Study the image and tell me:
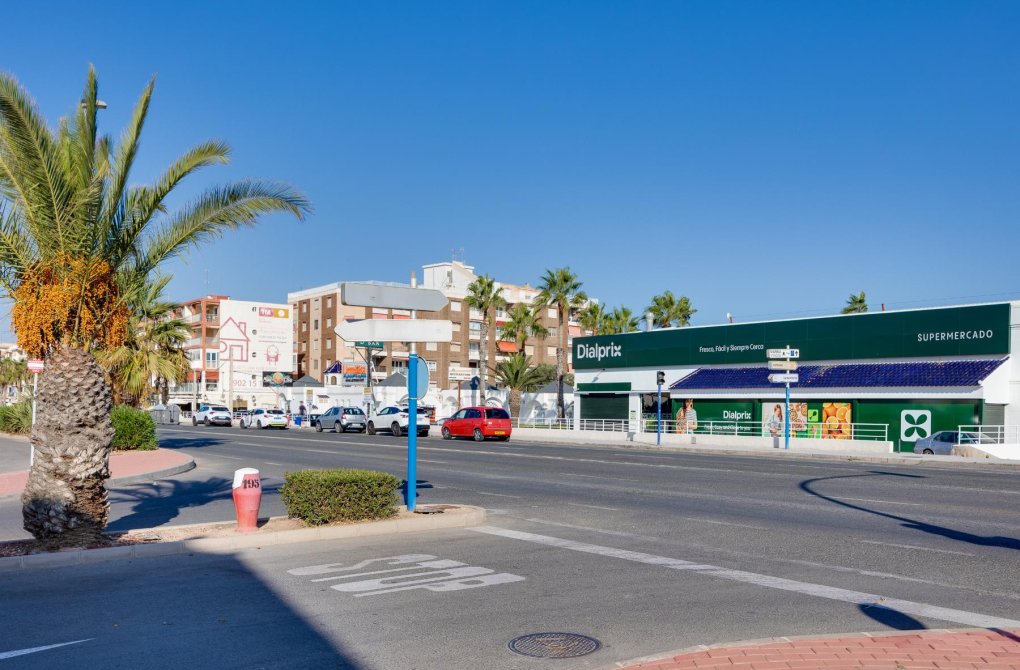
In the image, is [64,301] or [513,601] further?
[64,301]

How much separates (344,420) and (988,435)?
3233 cm

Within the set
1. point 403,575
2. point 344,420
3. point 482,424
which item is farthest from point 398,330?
point 344,420

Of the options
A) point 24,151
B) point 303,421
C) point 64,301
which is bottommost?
point 303,421

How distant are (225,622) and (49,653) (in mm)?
1323

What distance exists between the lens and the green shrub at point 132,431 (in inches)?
1143

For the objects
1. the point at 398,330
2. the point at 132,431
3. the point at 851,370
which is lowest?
the point at 132,431

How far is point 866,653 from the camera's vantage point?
606cm

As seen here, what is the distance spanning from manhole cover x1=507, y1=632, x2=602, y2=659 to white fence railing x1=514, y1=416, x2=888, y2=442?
31949 mm

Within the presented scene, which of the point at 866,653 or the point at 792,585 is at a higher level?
the point at 866,653

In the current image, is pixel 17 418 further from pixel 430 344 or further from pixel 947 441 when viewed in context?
pixel 430 344

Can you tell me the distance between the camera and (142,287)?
11.8 metres

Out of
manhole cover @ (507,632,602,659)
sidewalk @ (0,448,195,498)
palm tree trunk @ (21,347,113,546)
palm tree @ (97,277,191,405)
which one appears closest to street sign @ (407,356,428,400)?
palm tree trunk @ (21,347,113,546)

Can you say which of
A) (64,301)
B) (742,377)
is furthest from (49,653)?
(742,377)

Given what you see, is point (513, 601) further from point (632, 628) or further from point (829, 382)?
point (829, 382)
